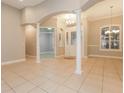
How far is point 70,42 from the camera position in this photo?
8445 mm

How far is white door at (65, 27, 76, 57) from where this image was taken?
830cm

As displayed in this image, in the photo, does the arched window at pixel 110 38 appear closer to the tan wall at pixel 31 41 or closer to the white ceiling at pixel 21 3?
the tan wall at pixel 31 41

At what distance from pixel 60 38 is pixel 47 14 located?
3.23 meters

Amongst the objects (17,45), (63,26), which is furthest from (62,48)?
(17,45)

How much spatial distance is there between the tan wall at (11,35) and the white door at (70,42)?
3.28m

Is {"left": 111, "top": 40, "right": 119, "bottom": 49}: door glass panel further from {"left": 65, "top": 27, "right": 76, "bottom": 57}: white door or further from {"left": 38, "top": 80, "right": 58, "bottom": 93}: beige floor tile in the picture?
{"left": 38, "top": 80, "right": 58, "bottom": 93}: beige floor tile

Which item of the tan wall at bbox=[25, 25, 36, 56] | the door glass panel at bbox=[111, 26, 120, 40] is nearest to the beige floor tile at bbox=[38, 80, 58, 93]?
the tan wall at bbox=[25, 25, 36, 56]

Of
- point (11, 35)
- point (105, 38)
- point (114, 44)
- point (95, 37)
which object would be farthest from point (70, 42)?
point (11, 35)

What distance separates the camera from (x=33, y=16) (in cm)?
601

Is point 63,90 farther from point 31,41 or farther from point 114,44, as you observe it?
point 114,44

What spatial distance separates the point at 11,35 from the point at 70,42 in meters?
4.12

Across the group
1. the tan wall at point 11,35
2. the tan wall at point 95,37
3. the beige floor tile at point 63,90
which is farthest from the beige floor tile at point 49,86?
the tan wall at point 95,37

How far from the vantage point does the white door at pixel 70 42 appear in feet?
27.2

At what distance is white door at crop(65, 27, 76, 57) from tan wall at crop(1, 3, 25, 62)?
328 cm
